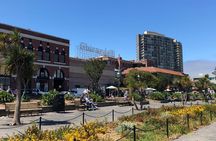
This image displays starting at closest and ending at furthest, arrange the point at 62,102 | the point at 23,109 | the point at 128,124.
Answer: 1. the point at 128,124
2. the point at 23,109
3. the point at 62,102

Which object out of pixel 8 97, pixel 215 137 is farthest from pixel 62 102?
pixel 215 137

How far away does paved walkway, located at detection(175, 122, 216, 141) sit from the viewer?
1529 cm

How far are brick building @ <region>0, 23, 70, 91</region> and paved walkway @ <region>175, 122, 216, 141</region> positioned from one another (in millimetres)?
42745

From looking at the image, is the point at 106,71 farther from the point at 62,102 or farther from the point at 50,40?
the point at 62,102

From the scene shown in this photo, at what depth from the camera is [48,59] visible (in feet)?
214

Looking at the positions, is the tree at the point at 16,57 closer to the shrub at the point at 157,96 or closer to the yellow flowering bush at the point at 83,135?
the yellow flowering bush at the point at 83,135

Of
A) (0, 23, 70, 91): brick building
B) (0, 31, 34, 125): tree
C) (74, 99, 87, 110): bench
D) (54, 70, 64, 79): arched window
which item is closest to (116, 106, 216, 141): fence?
(0, 31, 34, 125): tree

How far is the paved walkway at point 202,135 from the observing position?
15.3 meters

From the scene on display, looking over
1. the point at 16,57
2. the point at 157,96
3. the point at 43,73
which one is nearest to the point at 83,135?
the point at 16,57

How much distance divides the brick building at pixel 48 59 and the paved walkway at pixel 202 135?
42.7 meters

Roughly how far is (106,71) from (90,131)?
235ft

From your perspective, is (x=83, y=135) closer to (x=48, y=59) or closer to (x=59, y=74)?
(x=48, y=59)

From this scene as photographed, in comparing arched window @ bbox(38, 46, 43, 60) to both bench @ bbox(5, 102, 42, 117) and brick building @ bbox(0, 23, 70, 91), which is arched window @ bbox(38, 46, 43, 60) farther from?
bench @ bbox(5, 102, 42, 117)

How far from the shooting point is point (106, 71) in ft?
276
